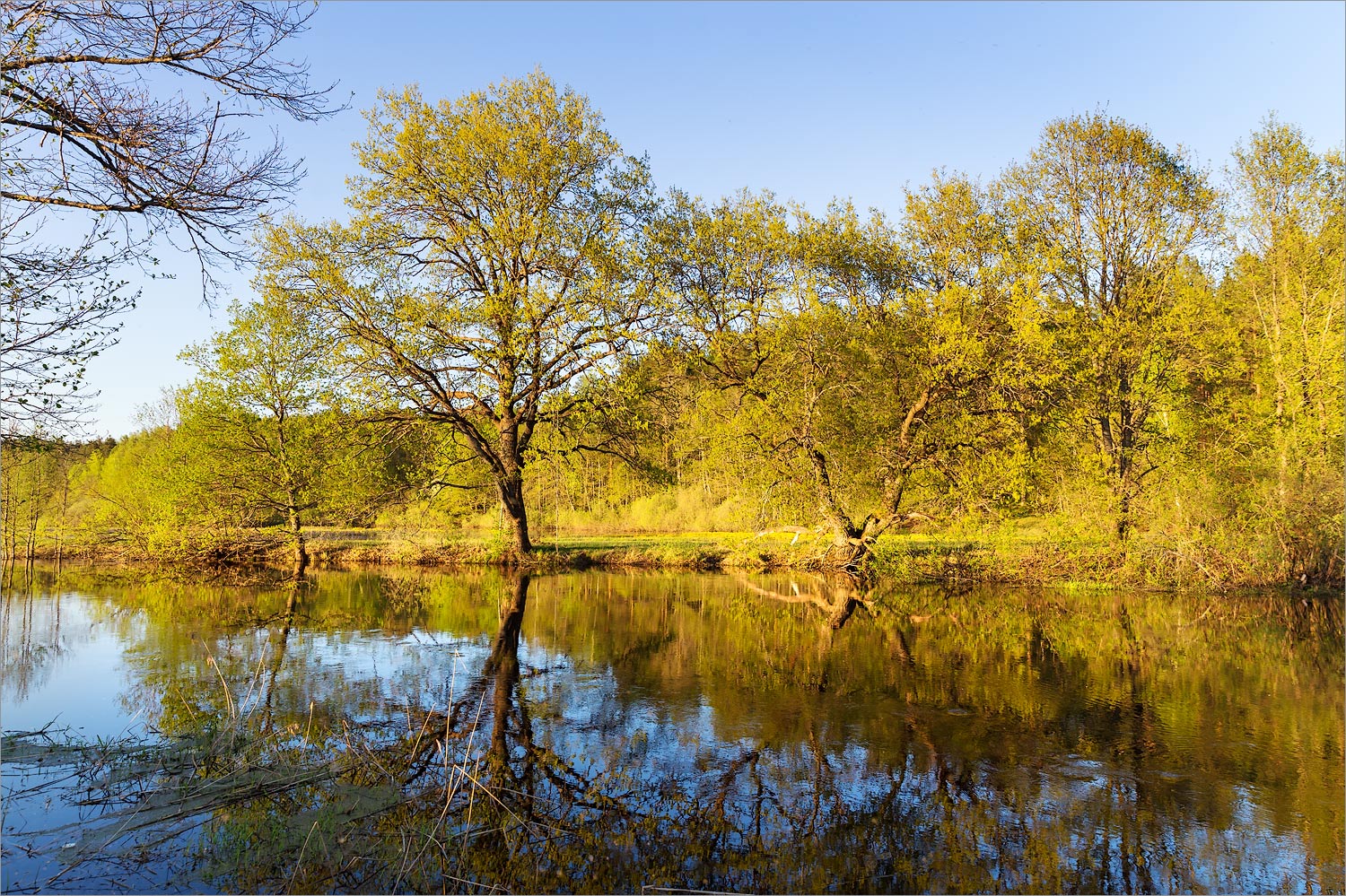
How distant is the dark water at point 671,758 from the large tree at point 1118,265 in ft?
25.6

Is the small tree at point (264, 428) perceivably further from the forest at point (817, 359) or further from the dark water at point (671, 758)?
the dark water at point (671, 758)

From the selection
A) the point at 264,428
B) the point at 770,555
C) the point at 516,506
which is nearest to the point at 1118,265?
the point at 770,555

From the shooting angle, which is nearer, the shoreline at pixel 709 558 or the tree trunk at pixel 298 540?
the shoreline at pixel 709 558

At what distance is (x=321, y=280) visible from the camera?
22.0 m

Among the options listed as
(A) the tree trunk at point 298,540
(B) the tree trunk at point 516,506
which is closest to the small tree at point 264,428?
(A) the tree trunk at point 298,540

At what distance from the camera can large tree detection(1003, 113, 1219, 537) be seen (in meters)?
21.0

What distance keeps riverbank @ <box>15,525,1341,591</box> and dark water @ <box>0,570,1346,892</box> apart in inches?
170

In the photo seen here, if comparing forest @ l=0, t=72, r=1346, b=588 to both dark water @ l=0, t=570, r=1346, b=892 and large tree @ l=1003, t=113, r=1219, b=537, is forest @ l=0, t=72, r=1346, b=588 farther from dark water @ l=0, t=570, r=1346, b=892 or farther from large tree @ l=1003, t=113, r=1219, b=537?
dark water @ l=0, t=570, r=1346, b=892

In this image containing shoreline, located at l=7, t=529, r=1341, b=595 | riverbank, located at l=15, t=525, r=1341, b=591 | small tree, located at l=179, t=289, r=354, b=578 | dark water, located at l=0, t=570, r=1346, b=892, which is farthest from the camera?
small tree, located at l=179, t=289, r=354, b=578

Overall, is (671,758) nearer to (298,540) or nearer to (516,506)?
(516,506)

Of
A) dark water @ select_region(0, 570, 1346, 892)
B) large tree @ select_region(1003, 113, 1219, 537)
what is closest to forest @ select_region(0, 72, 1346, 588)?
large tree @ select_region(1003, 113, 1219, 537)

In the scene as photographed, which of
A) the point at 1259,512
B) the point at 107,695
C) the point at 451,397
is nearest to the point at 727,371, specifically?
the point at 451,397

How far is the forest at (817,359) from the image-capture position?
66.1 ft

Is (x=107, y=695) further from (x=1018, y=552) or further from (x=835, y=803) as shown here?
(x=1018, y=552)
